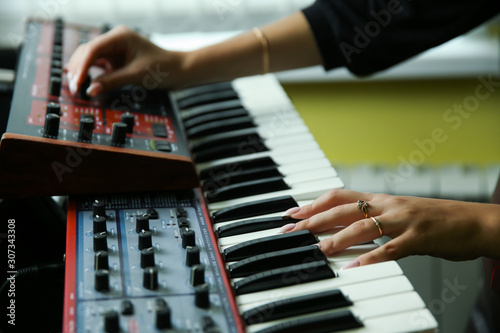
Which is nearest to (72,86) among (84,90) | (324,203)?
(84,90)

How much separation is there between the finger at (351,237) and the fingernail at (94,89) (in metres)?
0.61

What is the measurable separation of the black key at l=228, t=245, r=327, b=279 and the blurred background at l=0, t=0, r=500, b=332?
1.62 m

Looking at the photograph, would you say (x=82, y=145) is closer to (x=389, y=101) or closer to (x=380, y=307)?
(x=380, y=307)

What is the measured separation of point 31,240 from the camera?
1160mm

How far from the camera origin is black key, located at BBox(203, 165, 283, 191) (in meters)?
1.17

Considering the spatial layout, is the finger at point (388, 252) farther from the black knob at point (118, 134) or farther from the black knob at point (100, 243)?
the black knob at point (118, 134)

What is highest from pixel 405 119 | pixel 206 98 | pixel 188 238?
pixel 405 119

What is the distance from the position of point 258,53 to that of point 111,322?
93 cm

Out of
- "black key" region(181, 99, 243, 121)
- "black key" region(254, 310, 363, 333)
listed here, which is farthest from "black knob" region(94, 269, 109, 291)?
"black key" region(181, 99, 243, 121)

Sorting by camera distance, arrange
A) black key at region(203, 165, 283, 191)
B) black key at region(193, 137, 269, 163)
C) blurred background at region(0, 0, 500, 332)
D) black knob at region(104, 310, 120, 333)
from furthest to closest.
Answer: blurred background at region(0, 0, 500, 332)
black key at region(193, 137, 269, 163)
black key at region(203, 165, 283, 191)
black knob at region(104, 310, 120, 333)

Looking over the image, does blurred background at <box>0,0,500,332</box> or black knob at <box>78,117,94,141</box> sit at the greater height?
blurred background at <box>0,0,500,332</box>

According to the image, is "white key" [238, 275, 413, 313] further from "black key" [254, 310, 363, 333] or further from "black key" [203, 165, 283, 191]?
"black key" [203, 165, 283, 191]

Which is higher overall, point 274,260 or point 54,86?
point 54,86

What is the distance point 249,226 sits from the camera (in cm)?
101
